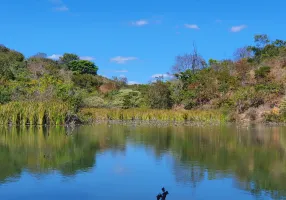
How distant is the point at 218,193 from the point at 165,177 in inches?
59.7

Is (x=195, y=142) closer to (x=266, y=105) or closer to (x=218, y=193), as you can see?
(x=218, y=193)

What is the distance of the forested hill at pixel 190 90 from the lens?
26.9 m

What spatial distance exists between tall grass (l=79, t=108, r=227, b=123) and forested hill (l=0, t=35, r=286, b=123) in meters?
0.73

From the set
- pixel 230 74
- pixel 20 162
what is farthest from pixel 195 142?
pixel 230 74

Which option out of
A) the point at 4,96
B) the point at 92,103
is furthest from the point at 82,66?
the point at 4,96

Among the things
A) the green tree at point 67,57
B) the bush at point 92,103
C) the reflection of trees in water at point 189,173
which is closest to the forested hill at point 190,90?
the bush at point 92,103

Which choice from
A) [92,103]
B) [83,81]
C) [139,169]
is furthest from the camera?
[83,81]

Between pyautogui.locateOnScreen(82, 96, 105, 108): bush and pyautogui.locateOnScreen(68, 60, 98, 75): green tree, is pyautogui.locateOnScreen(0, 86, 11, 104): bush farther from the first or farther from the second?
pyautogui.locateOnScreen(68, 60, 98, 75): green tree

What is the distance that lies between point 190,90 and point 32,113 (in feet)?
54.0

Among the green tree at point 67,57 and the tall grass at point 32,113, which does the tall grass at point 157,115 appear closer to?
A: the tall grass at point 32,113

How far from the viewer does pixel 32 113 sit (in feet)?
69.9

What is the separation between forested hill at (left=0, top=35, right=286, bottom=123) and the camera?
88.4ft

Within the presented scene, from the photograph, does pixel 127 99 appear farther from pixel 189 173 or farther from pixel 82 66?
pixel 189 173

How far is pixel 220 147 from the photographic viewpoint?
1330 cm
